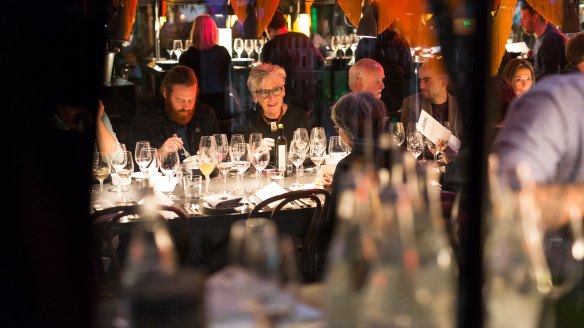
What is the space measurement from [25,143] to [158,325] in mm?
553

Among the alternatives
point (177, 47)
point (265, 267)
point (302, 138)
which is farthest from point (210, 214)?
point (177, 47)

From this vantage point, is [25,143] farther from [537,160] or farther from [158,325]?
[537,160]

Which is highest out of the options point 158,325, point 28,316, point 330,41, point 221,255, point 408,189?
point 330,41

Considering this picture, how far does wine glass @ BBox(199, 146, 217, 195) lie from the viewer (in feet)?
11.3

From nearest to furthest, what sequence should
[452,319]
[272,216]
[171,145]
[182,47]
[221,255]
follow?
[452,319] < [221,255] < [272,216] < [171,145] < [182,47]

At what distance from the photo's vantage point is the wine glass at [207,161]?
11.3ft

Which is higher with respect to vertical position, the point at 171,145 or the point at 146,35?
the point at 146,35

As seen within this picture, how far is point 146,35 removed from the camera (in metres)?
10.8

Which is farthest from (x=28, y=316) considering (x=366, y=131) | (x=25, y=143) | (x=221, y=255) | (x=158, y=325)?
(x=221, y=255)

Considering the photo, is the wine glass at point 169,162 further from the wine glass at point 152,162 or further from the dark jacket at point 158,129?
the dark jacket at point 158,129

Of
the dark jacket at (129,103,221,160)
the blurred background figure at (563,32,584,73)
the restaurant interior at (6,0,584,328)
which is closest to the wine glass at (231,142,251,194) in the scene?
the dark jacket at (129,103,221,160)

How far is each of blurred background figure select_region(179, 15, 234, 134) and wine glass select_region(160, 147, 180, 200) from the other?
266 cm

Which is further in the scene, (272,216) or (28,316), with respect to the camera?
(272,216)

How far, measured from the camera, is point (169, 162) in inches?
132
